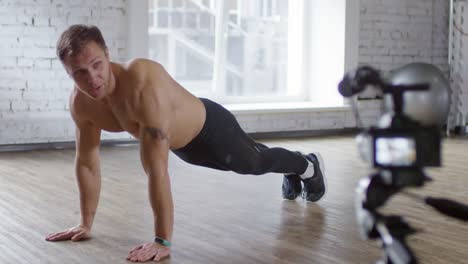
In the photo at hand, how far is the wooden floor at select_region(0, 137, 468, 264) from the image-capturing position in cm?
251

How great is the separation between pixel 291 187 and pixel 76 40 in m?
1.58

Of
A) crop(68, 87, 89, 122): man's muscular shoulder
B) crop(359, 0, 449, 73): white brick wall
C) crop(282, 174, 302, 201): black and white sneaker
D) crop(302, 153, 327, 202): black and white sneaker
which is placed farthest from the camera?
crop(359, 0, 449, 73): white brick wall

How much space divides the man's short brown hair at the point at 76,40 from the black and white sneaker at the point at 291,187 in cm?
145

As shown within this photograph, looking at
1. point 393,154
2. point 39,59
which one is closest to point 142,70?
point 393,154

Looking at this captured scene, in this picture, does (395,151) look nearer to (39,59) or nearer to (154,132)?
(154,132)

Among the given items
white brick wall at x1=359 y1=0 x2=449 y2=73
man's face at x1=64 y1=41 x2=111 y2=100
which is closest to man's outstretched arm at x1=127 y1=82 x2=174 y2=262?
man's face at x1=64 y1=41 x2=111 y2=100

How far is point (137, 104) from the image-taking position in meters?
2.30

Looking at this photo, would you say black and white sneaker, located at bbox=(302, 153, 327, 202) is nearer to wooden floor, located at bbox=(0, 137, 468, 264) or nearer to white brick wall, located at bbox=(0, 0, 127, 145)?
wooden floor, located at bbox=(0, 137, 468, 264)

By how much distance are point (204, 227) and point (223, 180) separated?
47.9 inches

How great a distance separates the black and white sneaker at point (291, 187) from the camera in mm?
3395

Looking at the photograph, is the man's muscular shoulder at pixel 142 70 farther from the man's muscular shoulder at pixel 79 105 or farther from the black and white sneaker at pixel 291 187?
the black and white sneaker at pixel 291 187

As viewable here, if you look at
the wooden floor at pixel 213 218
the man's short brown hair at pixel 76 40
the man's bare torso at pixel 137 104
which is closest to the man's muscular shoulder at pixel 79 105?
the man's bare torso at pixel 137 104

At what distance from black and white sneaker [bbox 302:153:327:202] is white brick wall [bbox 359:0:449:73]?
3681 millimetres

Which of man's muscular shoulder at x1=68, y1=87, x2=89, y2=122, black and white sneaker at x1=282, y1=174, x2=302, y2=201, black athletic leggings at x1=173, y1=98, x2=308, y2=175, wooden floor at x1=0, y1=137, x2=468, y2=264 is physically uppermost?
man's muscular shoulder at x1=68, y1=87, x2=89, y2=122
